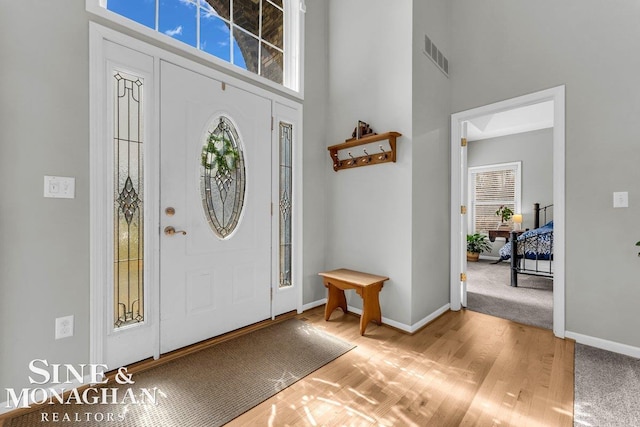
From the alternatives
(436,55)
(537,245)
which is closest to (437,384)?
(436,55)

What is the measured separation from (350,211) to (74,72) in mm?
2356

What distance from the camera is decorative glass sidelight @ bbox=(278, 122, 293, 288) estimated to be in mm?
2857

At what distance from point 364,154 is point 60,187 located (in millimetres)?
2339

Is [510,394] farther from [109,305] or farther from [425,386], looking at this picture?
[109,305]

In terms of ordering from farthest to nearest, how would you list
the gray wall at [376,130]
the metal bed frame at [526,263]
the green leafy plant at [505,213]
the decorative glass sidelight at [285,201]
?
the green leafy plant at [505,213] < the metal bed frame at [526,263] < the decorative glass sidelight at [285,201] < the gray wall at [376,130]

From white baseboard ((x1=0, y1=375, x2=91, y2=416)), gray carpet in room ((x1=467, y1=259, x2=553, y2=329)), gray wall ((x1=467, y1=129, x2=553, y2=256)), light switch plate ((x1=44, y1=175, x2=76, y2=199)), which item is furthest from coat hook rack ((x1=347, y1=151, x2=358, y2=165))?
gray wall ((x1=467, y1=129, x2=553, y2=256))

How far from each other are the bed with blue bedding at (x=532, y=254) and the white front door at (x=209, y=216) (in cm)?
344

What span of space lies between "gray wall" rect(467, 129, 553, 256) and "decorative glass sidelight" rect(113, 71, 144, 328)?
6698mm

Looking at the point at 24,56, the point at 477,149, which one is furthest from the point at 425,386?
the point at 477,149

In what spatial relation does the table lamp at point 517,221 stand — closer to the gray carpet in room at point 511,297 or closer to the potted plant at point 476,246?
the potted plant at point 476,246

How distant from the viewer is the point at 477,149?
662 centimetres

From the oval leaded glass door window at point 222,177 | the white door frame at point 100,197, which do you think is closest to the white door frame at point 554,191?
the oval leaded glass door window at point 222,177

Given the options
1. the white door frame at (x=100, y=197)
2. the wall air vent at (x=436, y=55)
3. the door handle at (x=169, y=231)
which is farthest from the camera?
the wall air vent at (x=436, y=55)

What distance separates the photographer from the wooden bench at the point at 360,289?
2.48m
